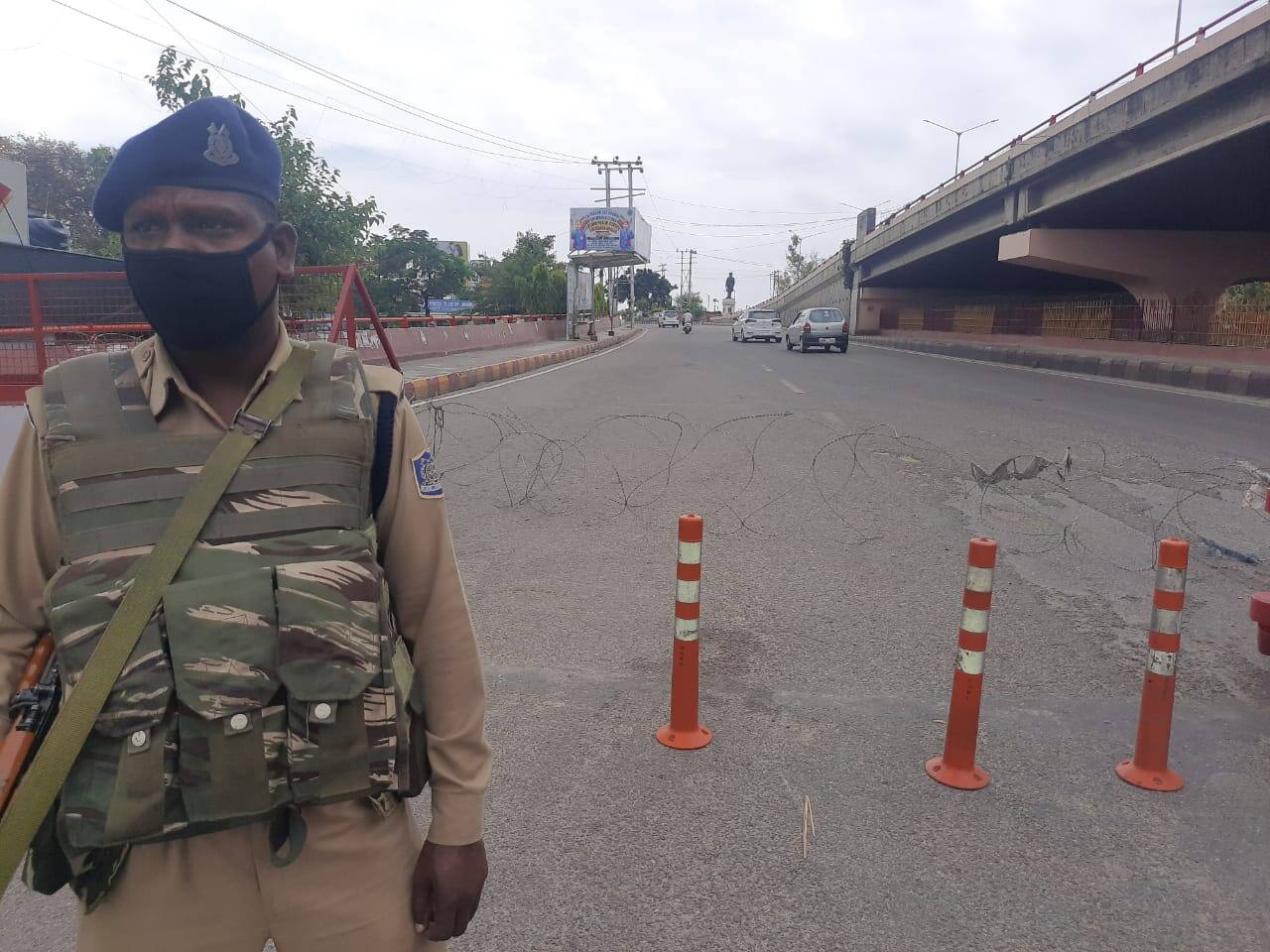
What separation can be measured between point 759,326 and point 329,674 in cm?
4277

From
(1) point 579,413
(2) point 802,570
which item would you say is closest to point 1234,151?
(1) point 579,413

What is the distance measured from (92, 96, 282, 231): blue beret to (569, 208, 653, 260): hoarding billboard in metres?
50.0

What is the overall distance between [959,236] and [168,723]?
106 ft

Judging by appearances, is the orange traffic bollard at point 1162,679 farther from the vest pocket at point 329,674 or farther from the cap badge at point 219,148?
the cap badge at point 219,148

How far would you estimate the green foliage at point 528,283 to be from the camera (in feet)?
143

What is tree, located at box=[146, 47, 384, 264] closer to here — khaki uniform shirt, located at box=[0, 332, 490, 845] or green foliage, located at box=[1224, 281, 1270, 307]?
khaki uniform shirt, located at box=[0, 332, 490, 845]

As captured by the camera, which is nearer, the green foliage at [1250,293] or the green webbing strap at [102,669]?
the green webbing strap at [102,669]

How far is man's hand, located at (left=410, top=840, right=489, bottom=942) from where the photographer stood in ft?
4.58

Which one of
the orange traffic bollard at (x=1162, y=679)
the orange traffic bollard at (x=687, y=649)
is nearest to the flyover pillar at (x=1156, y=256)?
the orange traffic bollard at (x=1162, y=679)

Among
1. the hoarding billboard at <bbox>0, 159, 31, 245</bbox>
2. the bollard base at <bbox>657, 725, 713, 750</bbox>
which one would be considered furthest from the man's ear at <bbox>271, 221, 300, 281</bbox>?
the hoarding billboard at <bbox>0, 159, 31, 245</bbox>

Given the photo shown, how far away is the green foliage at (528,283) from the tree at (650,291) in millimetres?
46138

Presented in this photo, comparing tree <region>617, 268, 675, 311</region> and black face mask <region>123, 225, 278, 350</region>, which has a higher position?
tree <region>617, 268, 675, 311</region>

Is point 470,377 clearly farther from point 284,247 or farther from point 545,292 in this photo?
point 545,292

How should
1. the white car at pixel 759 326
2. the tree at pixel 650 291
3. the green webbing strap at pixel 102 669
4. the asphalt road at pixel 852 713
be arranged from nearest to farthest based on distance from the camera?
the green webbing strap at pixel 102 669, the asphalt road at pixel 852 713, the white car at pixel 759 326, the tree at pixel 650 291
